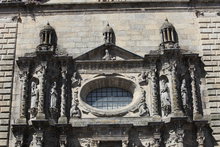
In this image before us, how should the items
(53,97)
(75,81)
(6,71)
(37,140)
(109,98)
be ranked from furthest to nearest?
(6,71), (109,98), (75,81), (53,97), (37,140)

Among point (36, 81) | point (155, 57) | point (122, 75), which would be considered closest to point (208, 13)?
point (155, 57)

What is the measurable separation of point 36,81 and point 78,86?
5.54 feet

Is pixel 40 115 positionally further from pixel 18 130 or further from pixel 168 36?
pixel 168 36

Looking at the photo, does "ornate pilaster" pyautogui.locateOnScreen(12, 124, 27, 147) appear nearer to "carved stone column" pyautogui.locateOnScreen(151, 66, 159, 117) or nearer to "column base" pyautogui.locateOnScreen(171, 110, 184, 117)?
"carved stone column" pyautogui.locateOnScreen(151, 66, 159, 117)

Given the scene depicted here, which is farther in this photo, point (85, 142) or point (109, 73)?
point (109, 73)

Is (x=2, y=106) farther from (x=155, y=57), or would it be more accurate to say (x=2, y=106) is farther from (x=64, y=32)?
(x=155, y=57)

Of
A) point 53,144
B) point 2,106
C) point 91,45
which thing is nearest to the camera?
point 53,144

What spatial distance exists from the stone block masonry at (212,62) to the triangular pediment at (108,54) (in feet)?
9.46

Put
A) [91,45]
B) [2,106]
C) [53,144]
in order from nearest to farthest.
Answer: [53,144]
[2,106]
[91,45]

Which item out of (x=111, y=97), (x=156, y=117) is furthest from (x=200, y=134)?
(x=111, y=97)

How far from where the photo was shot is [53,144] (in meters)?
16.8

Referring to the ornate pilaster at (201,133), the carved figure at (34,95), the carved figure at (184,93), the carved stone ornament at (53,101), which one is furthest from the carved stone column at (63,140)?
the ornate pilaster at (201,133)

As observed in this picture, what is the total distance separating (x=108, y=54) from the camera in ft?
62.5

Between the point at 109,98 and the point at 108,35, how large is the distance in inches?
112
